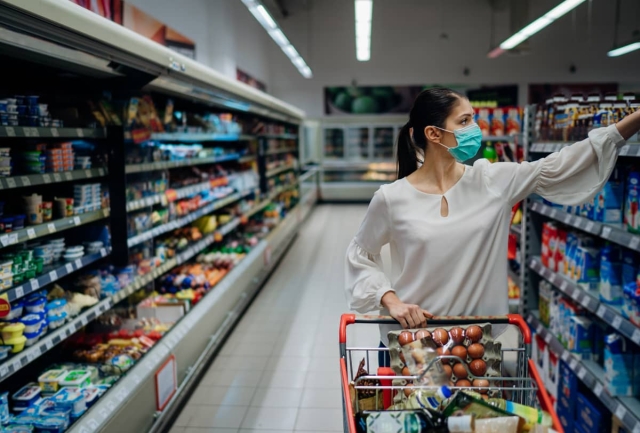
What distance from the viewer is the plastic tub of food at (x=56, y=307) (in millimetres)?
2858

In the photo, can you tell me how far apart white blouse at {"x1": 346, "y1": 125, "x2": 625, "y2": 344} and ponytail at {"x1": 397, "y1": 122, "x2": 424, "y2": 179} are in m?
0.15

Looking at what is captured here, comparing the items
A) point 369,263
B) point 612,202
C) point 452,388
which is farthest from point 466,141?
point 612,202

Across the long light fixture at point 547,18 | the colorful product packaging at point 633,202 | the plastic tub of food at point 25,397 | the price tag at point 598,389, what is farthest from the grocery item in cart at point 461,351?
the long light fixture at point 547,18

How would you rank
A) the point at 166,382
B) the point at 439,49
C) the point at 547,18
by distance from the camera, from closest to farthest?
the point at 166,382 → the point at 547,18 → the point at 439,49

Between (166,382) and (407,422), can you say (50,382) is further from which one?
(407,422)

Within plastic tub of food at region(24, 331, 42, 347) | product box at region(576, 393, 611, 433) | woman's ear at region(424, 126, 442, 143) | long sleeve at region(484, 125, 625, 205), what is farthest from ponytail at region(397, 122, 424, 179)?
plastic tub of food at region(24, 331, 42, 347)

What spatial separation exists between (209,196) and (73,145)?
96.9 inches

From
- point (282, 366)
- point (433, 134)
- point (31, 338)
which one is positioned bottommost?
point (282, 366)

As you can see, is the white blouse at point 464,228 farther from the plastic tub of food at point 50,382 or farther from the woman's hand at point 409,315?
the plastic tub of food at point 50,382

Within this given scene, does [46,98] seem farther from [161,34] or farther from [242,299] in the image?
[161,34]

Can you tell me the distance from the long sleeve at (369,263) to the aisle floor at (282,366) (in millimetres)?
1823

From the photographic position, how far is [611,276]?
107 inches

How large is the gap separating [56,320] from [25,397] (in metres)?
0.39

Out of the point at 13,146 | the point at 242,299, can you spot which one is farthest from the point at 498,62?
the point at 13,146
